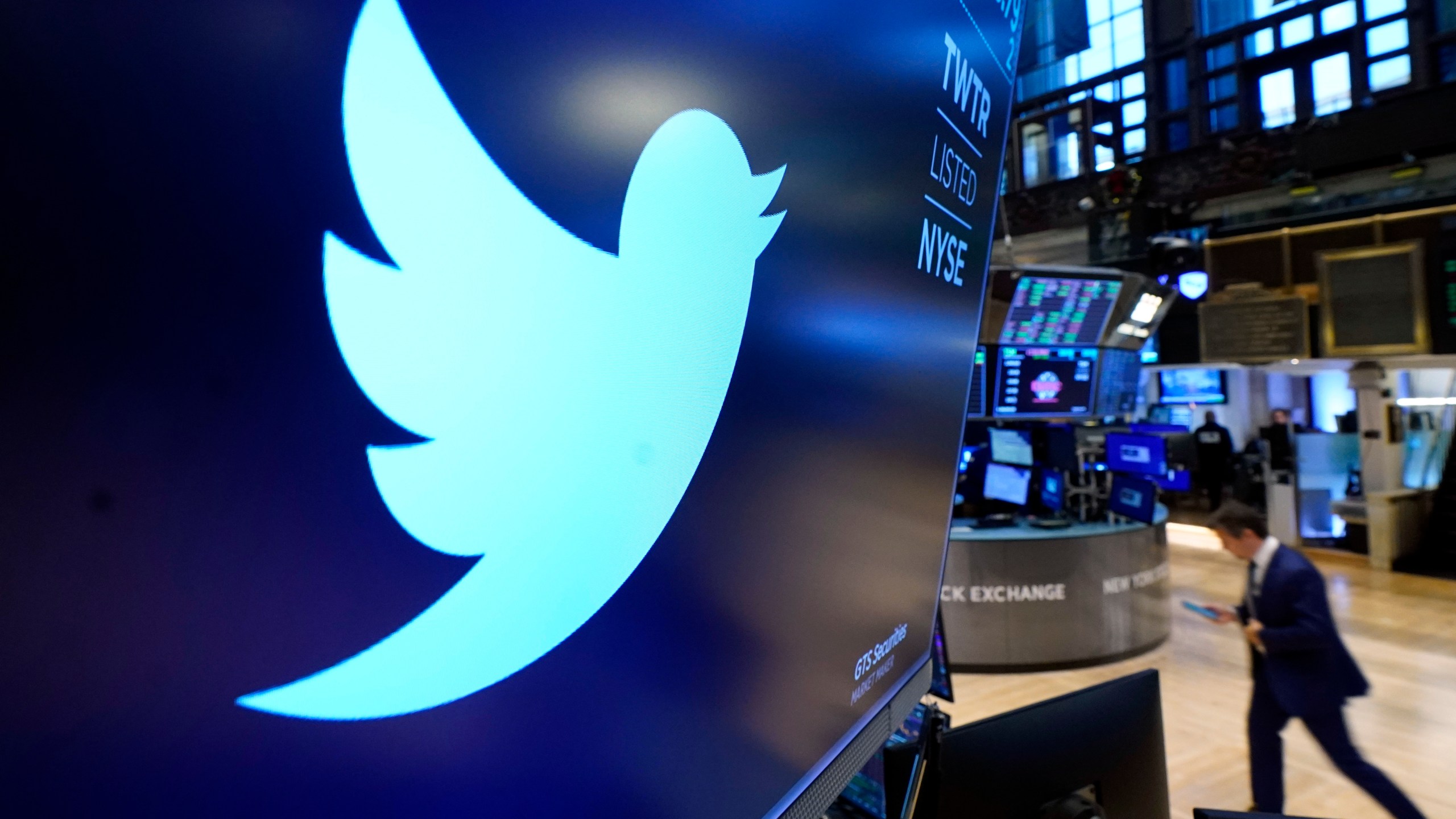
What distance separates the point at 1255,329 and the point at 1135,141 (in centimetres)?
839

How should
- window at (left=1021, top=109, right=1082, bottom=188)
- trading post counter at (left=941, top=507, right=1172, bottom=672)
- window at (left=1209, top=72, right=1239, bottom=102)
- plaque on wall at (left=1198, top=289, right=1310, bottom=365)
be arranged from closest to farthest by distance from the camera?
trading post counter at (left=941, top=507, right=1172, bottom=672), plaque on wall at (left=1198, top=289, right=1310, bottom=365), window at (left=1021, top=109, right=1082, bottom=188), window at (left=1209, top=72, right=1239, bottom=102)

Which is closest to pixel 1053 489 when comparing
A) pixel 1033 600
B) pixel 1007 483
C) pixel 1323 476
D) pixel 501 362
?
pixel 1007 483

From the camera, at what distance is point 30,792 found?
0.33m

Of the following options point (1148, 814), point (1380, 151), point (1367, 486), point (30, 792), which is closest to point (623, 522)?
point (30, 792)

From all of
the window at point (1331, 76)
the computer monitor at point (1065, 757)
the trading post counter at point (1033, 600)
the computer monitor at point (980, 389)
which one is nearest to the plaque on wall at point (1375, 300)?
the trading post counter at point (1033, 600)

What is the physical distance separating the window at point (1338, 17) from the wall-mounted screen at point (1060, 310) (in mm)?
10771

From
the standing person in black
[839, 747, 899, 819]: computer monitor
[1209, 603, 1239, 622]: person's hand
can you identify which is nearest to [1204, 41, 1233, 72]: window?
the standing person in black

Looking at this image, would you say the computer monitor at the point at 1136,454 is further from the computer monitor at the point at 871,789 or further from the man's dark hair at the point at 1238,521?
the computer monitor at the point at 871,789

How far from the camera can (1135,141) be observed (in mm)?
16422

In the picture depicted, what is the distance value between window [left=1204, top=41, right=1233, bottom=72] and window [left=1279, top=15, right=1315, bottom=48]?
0.81 meters

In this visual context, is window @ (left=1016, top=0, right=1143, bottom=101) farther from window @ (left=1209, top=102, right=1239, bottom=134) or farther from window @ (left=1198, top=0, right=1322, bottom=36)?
window @ (left=1209, top=102, right=1239, bottom=134)

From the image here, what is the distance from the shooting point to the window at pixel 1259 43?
46.4 ft

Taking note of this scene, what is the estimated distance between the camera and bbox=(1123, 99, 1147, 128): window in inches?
634

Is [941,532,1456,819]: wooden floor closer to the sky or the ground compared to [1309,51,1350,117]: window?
closer to the ground
